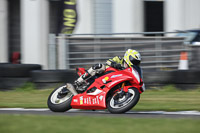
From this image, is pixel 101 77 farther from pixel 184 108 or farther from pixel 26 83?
pixel 26 83

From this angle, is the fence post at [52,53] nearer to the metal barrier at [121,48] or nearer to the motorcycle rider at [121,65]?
the metal barrier at [121,48]

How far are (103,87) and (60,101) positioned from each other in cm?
86

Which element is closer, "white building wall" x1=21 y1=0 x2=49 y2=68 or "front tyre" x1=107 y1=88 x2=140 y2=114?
"front tyre" x1=107 y1=88 x2=140 y2=114

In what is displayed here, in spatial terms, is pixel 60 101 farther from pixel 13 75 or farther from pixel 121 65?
pixel 13 75

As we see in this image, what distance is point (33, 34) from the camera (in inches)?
647

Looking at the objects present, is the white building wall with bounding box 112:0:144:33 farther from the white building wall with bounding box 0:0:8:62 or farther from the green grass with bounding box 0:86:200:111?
the green grass with bounding box 0:86:200:111

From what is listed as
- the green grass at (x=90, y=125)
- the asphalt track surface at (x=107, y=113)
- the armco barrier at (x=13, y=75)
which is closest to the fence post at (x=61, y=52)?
the armco barrier at (x=13, y=75)

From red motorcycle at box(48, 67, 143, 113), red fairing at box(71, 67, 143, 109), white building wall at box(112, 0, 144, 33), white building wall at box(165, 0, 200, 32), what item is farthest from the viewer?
white building wall at box(165, 0, 200, 32)

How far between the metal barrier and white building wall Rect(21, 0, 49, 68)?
336cm

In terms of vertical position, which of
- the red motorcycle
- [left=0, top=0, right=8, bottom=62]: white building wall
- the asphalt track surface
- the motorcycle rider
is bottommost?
the asphalt track surface

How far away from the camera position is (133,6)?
642 inches

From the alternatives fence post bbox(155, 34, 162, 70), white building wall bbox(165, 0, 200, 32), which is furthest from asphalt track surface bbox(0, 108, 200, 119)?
white building wall bbox(165, 0, 200, 32)

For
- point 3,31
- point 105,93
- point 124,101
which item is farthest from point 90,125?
point 3,31

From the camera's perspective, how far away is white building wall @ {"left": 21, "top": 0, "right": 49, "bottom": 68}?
53.8ft
